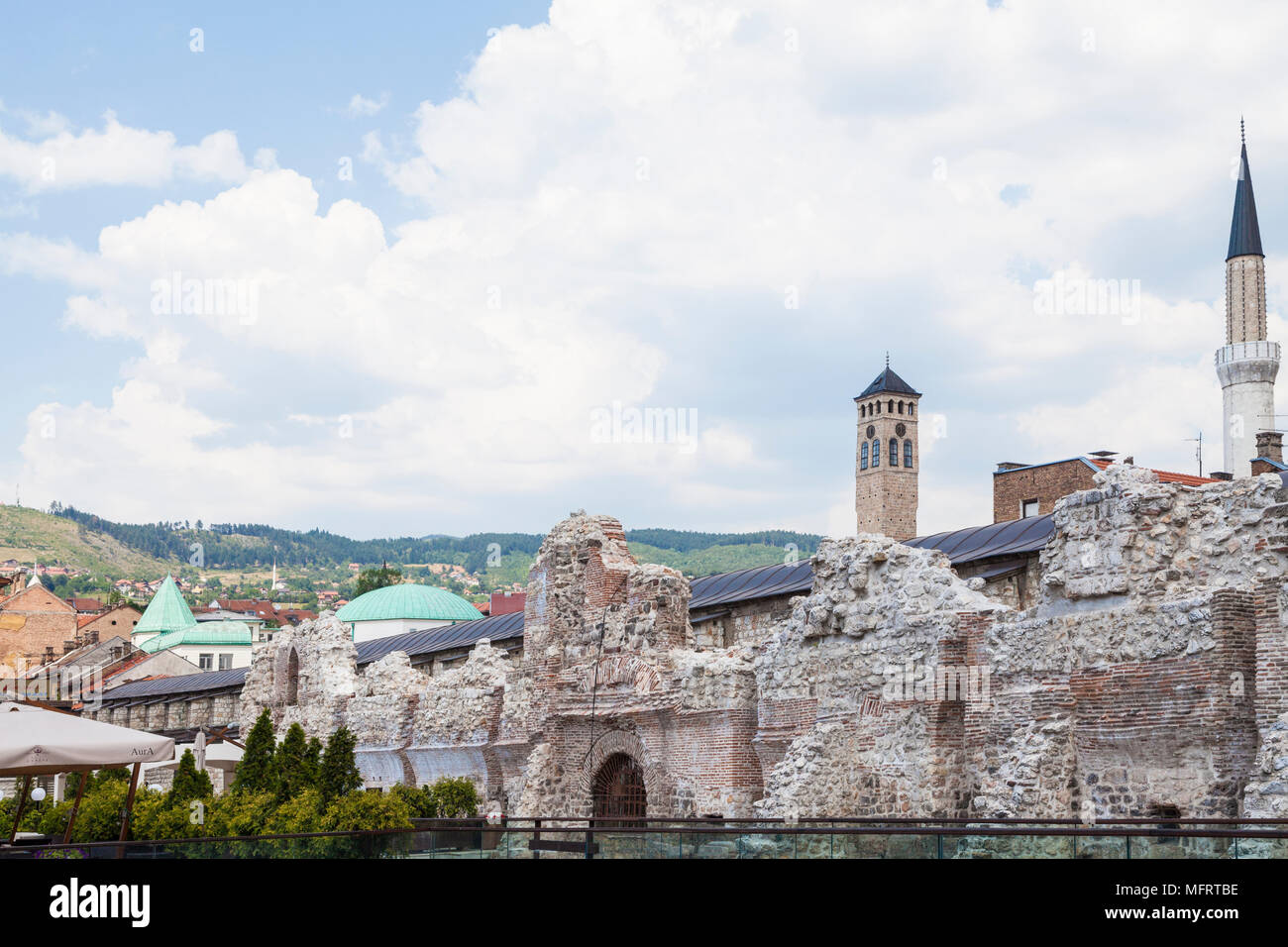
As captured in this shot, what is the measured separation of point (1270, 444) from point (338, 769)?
2079 inches

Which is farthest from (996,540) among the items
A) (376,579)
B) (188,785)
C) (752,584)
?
(376,579)

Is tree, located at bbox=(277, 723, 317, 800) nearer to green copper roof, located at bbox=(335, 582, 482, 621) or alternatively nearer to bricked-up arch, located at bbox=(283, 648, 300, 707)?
bricked-up arch, located at bbox=(283, 648, 300, 707)

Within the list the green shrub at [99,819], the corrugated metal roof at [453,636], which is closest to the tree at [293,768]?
the green shrub at [99,819]

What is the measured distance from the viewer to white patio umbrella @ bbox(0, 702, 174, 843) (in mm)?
15430

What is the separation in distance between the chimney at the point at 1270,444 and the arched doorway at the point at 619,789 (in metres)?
48.9

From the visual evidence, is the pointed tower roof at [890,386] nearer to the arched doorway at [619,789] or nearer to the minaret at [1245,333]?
the minaret at [1245,333]

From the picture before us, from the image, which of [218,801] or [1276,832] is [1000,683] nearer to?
[1276,832]

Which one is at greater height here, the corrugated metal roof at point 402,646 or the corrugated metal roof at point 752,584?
the corrugated metal roof at point 752,584

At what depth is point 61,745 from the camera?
1571cm

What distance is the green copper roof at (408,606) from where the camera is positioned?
84.9 meters

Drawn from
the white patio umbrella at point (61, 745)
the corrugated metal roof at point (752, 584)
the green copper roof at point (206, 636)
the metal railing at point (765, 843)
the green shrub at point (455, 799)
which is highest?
the corrugated metal roof at point (752, 584)

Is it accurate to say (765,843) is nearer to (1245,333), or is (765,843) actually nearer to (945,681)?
(945,681)

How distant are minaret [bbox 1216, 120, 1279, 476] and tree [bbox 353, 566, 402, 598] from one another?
255 feet
